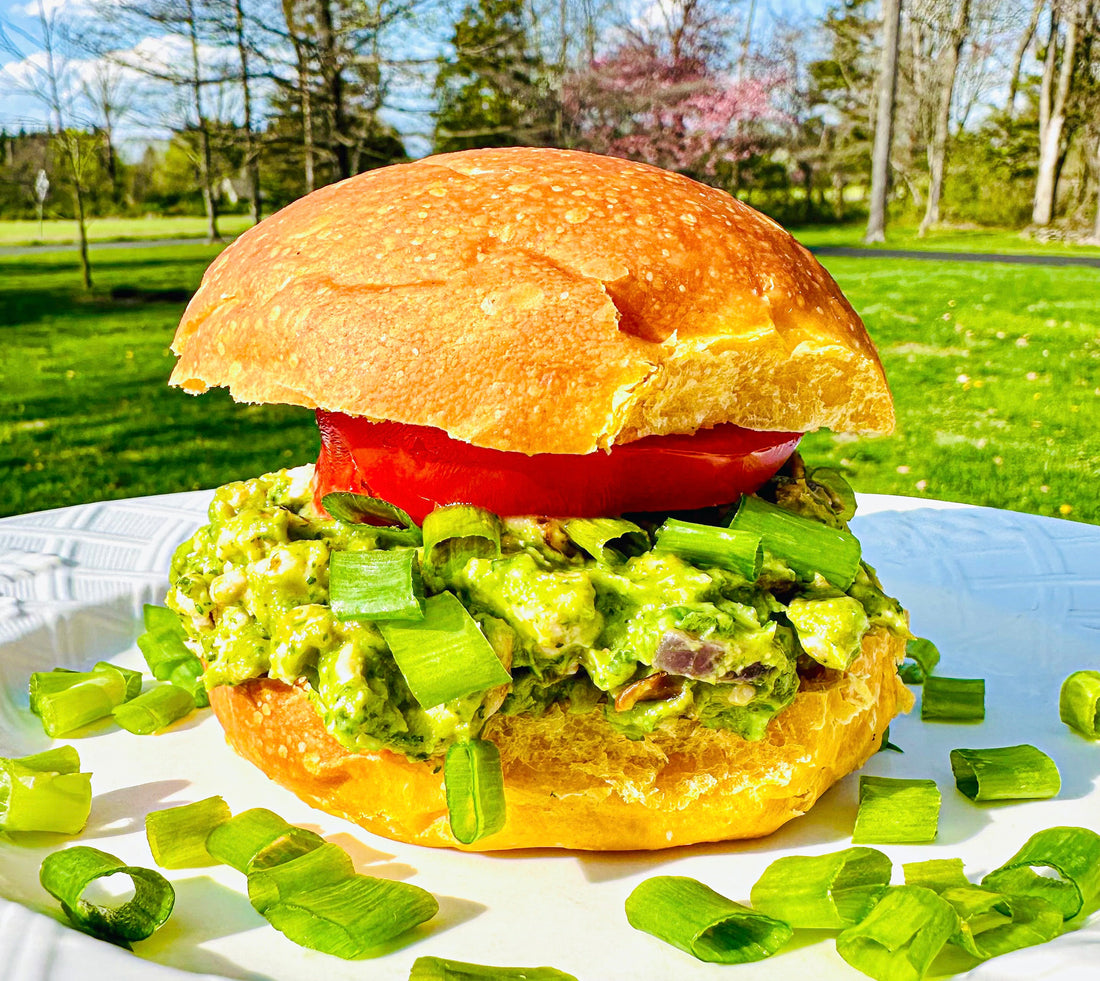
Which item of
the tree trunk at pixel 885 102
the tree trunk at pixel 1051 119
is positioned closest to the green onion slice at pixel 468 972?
the tree trunk at pixel 885 102

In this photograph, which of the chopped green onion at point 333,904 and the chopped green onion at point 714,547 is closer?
the chopped green onion at point 333,904

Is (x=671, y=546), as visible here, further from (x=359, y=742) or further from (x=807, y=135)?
(x=807, y=135)

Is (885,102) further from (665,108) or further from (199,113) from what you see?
(199,113)

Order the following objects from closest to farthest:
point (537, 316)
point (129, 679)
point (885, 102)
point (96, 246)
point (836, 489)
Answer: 1. point (537, 316)
2. point (836, 489)
3. point (129, 679)
4. point (885, 102)
5. point (96, 246)

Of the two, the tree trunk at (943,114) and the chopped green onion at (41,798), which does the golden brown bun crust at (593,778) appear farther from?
the tree trunk at (943,114)

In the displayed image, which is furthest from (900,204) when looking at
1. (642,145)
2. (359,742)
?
(359,742)

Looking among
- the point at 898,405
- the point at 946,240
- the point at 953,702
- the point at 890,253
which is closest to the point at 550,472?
the point at 953,702

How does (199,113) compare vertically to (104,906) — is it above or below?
above
